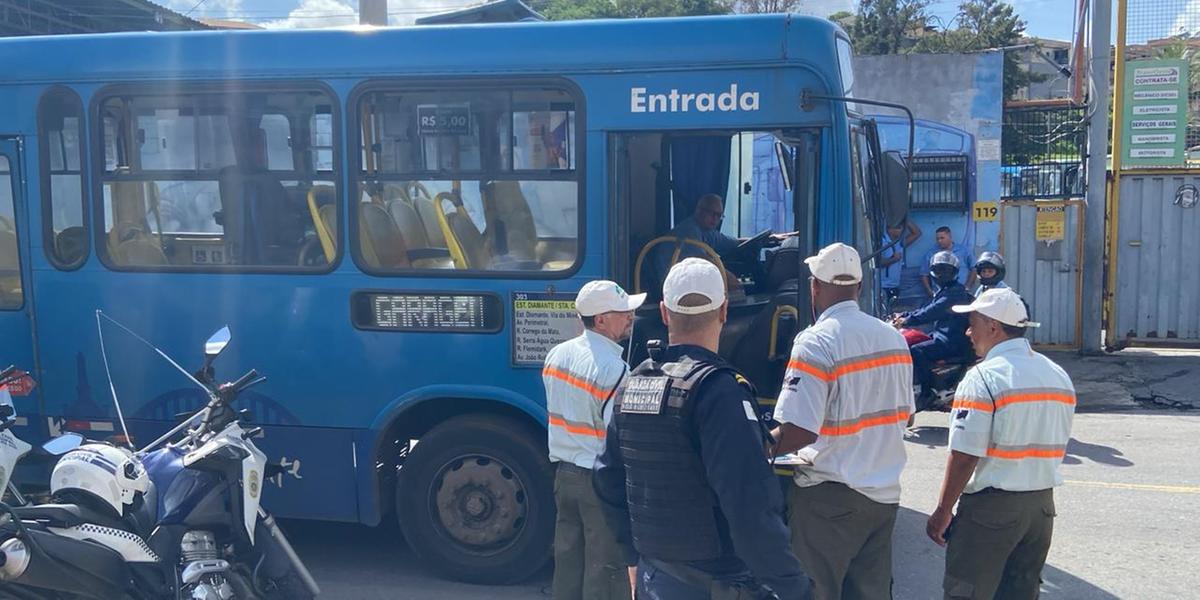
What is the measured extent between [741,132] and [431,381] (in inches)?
83.2

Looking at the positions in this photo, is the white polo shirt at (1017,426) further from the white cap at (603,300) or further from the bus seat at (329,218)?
the bus seat at (329,218)

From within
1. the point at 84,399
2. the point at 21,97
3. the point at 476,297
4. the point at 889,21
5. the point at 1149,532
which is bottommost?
the point at 1149,532

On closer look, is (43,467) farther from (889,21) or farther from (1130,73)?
(889,21)

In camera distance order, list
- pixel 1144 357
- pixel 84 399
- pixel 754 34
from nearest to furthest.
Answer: pixel 754 34, pixel 84 399, pixel 1144 357

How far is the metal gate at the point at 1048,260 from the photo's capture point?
13219 mm

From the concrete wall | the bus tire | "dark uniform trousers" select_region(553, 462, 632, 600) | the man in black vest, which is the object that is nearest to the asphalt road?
the bus tire

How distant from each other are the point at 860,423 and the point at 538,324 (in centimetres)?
205

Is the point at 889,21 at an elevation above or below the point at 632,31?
above

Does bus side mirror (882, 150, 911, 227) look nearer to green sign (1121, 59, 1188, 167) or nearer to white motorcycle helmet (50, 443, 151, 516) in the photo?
white motorcycle helmet (50, 443, 151, 516)

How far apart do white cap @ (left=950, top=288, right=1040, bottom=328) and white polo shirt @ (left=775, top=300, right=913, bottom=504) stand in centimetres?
44

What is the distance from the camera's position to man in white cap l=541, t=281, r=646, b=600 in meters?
4.49

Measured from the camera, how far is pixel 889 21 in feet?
141

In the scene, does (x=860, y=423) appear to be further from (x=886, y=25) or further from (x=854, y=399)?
(x=886, y=25)

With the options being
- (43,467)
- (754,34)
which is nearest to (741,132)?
(754,34)
